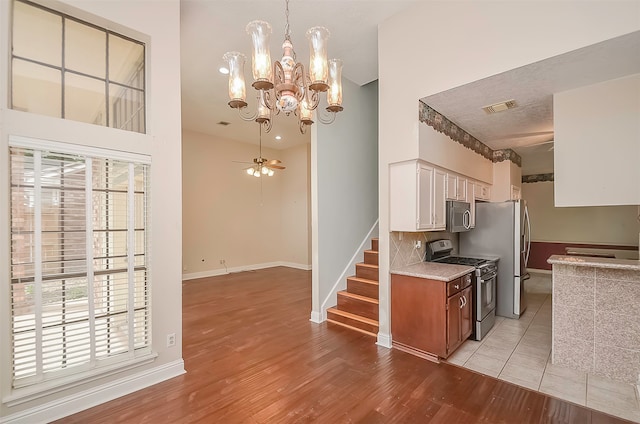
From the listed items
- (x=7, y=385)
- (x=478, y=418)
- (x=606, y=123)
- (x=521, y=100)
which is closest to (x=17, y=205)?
(x=7, y=385)

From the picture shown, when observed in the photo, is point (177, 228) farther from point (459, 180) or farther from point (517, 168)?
point (517, 168)

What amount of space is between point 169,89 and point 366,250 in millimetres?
3483

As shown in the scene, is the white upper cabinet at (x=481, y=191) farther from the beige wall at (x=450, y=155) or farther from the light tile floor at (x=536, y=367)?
the light tile floor at (x=536, y=367)

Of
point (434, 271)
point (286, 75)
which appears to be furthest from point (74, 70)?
point (434, 271)

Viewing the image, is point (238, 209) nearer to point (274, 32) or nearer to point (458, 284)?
point (274, 32)

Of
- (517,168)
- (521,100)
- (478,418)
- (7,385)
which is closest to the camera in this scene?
(7,385)

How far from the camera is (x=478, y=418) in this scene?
2.06 metres

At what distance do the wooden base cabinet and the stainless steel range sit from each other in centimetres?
14

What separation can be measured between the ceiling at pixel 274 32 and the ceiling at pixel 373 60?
0.4 inches

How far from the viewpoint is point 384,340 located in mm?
3283

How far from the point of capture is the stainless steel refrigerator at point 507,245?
4070 millimetres

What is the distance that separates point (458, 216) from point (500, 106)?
56.5 inches

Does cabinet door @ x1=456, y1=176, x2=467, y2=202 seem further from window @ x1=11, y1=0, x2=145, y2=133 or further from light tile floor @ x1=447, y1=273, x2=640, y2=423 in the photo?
window @ x1=11, y1=0, x2=145, y2=133

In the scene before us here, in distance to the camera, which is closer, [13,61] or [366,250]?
[13,61]
